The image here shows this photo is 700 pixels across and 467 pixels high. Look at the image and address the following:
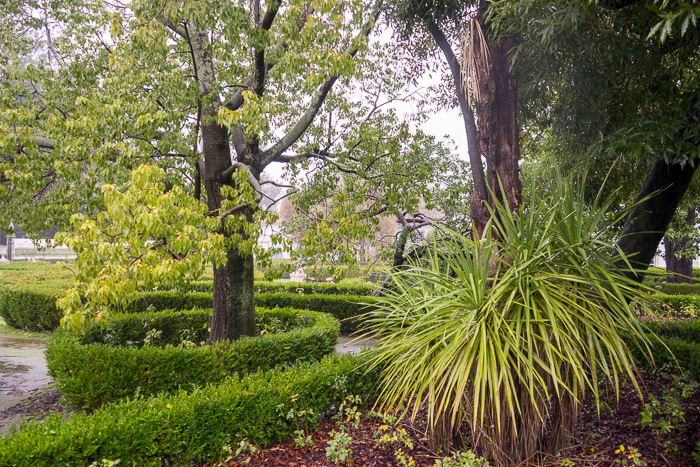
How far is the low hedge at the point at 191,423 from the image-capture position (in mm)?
2961

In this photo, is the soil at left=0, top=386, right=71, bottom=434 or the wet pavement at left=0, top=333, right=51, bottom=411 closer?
the soil at left=0, top=386, right=71, bottom=434

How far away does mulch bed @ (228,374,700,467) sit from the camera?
3.69 meters

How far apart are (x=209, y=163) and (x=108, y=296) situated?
3.52 m

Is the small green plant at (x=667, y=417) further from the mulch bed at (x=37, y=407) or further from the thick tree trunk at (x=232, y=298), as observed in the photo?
the mulch bed at (x=37, y=407)

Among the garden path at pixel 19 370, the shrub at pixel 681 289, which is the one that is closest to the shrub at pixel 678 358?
the garden path at pixel 19 370

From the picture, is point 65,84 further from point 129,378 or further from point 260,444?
point 260,444

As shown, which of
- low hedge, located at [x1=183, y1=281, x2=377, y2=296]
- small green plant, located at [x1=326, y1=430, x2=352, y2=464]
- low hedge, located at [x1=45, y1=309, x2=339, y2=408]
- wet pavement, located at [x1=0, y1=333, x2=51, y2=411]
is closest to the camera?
A: small green plant, located at [x1=326, y1=430, x2=352, y2=464]

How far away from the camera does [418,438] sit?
13.3ft

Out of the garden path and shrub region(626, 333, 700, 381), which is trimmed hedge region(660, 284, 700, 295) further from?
the garden path

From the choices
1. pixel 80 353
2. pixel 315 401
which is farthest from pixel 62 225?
pixel 315 401

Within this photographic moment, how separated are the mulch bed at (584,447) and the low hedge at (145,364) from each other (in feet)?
4.79

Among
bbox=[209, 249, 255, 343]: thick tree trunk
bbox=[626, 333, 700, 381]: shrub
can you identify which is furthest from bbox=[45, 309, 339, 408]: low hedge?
bbox=[626, 333, 700, 381]: shrub

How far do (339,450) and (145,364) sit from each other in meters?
3.05

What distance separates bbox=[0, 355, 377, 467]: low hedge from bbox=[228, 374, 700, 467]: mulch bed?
0.66 ft
